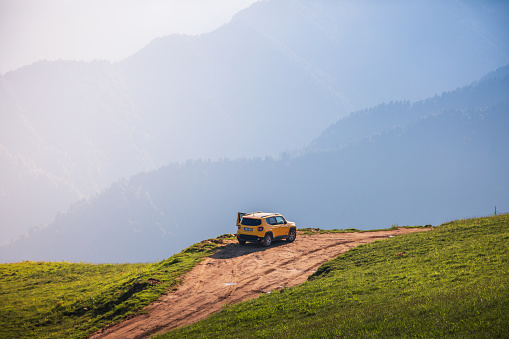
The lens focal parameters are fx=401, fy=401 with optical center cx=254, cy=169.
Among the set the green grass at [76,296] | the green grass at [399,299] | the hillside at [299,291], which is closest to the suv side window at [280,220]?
the hillside at [299,291]

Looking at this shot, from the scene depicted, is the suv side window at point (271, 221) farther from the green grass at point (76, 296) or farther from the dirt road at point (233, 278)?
the green grass at point (76, 296)

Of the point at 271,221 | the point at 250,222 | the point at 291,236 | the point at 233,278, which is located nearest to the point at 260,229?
the point at 250,222

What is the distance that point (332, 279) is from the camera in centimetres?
1820

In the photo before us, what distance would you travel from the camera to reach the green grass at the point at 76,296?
18.2m

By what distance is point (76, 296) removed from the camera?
73.1 ft

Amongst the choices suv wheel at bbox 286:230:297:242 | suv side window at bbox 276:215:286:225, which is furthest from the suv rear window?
suv wheel at bbox 286:230:297:242

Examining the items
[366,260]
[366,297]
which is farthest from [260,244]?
[366,297]

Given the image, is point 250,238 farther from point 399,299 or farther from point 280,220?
point 399,299

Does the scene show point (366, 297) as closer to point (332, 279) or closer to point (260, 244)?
point (332, 279)

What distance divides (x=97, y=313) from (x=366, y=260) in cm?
1377

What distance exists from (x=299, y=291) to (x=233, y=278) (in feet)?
20.6

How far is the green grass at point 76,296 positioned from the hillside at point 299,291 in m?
0.07

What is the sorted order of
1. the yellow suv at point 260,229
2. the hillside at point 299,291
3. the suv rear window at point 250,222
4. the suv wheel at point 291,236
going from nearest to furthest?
the hillside at point 299,291, the yellow suv at point 260,229, the suv rear window at point 250,222, the suv wheel at point 291,236

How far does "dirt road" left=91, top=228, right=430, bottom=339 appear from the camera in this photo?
16.9 m
